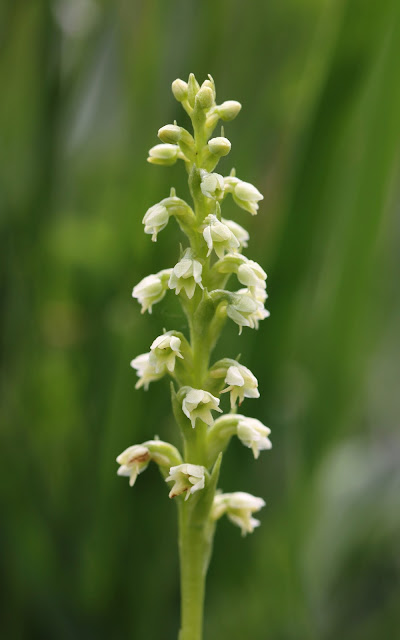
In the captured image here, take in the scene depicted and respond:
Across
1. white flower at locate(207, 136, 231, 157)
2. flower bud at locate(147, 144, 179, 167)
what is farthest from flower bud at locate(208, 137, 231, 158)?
flower bud at locate(147, 144, 179, 167)


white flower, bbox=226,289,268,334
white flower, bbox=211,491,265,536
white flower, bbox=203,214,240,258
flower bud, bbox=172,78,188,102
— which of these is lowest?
white flower, bbox=211,491,265,536

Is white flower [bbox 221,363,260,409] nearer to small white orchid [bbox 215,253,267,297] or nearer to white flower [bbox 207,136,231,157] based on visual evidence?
small white orchid [bbox 215,253,267,297]

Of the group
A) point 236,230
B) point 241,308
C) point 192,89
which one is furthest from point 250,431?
point 192,89

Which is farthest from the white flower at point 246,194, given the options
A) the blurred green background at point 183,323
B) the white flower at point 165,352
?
the blurred green background at point 183,323

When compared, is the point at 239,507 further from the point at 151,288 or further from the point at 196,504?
the point at 151,288

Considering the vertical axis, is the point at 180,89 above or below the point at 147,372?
above
